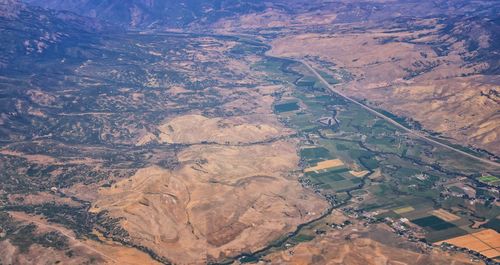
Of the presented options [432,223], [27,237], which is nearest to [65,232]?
[27,237]

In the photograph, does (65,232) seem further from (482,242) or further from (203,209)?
(482,242)

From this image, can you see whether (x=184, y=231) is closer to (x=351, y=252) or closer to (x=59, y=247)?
(x=59, y=247)

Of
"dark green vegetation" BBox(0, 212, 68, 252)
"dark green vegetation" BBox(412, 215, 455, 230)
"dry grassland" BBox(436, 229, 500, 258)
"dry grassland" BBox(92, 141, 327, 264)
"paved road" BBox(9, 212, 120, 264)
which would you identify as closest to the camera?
"paved road" BBox(9, 212, 120, 264)

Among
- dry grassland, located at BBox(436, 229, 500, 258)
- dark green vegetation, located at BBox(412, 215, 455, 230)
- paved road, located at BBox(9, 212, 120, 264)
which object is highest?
paved road, located at BBox(9, 212, 120, 264)

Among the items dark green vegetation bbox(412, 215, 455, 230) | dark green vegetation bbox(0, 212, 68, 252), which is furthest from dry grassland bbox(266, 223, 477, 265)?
dark green vegetation bbox(0, 212, 68, 252)

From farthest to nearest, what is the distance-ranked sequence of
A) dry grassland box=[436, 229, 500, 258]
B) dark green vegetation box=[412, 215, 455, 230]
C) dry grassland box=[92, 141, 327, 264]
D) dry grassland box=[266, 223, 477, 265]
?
dark green vegetation box=[412, 215, 455, 230] → dry grassland box=[92, 141, 327, 264] → dry grassland box=[436, 229, 500, 258] → dry grassland box=[266, 223, 477, 265]

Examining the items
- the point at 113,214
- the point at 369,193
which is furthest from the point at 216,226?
the point at 369,193

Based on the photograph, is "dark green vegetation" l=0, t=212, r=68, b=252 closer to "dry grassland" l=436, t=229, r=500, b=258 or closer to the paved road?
the paved road

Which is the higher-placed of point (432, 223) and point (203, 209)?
point (203, 209)

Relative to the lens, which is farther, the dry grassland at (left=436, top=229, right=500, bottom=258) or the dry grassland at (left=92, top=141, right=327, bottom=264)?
the dry grassland at (left=92, top=141, right=327, bottom=264)

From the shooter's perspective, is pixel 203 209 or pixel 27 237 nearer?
pixel 27 237

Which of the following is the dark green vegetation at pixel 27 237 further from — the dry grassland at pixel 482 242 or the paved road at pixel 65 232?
the dry grassland at pixel 482 242
